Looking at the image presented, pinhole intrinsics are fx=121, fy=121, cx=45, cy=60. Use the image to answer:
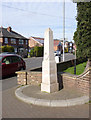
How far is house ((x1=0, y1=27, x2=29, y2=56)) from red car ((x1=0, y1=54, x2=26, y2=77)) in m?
25.1

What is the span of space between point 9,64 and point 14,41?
31.9m

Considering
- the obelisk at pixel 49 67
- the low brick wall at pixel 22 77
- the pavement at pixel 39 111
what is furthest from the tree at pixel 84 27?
the pavement at pixel 39 111

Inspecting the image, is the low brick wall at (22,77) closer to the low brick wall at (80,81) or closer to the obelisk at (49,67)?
the obelisk at (49,67)

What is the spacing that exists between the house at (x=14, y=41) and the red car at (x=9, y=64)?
2509 centimetres

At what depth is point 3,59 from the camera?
26.1 feet

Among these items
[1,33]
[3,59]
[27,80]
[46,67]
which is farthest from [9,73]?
[1,33]

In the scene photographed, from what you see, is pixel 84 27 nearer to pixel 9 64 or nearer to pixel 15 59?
pixel 15 59

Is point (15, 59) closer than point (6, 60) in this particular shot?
No

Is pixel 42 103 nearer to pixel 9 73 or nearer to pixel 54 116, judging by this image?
pixel 54 116

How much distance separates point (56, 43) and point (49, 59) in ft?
205

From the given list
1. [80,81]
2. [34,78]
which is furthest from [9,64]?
[80,81]

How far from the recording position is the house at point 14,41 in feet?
115

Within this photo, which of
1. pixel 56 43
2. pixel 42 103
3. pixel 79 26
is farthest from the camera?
pixel 56 43

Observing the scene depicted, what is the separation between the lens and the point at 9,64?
8.12 m
